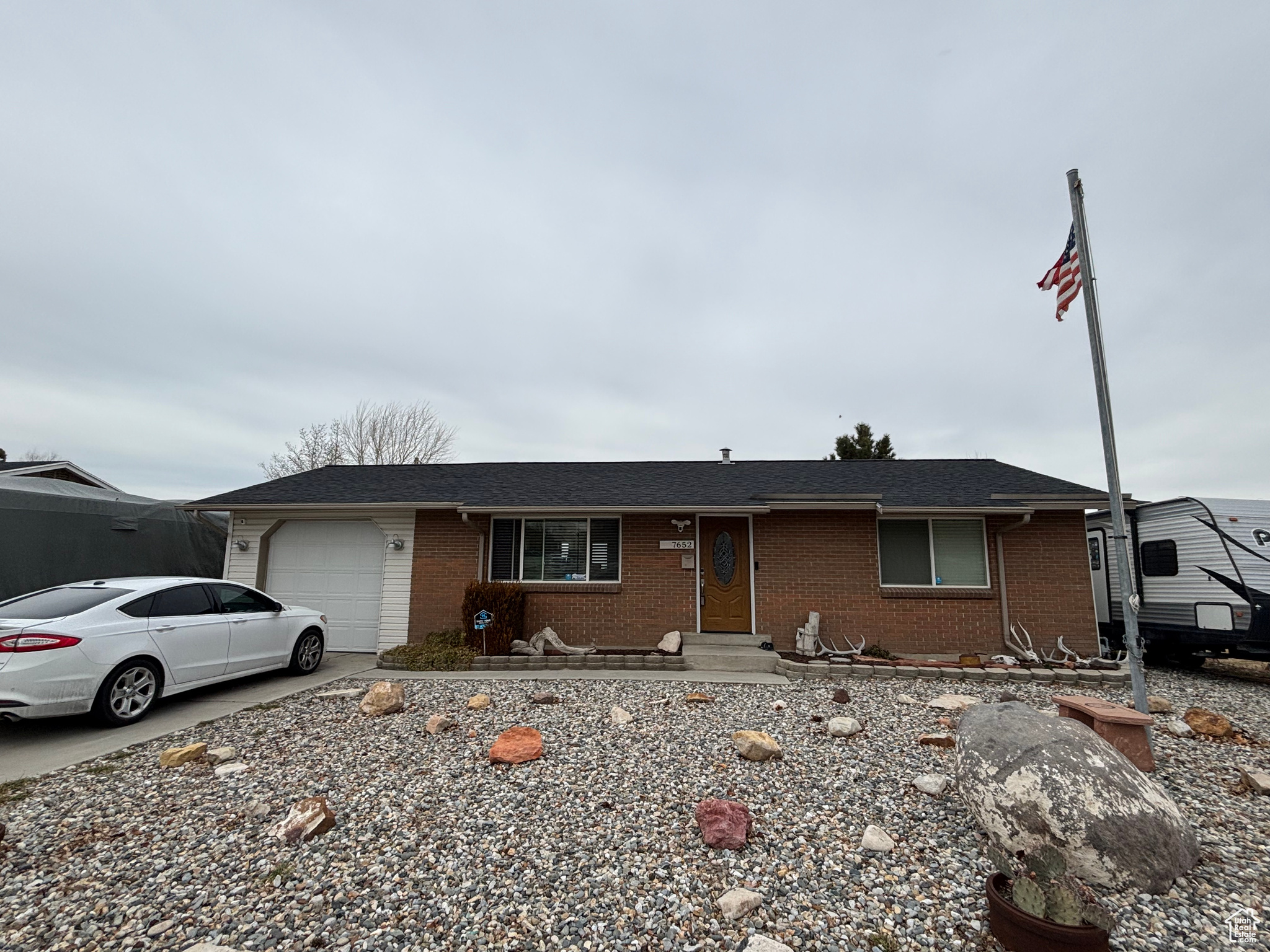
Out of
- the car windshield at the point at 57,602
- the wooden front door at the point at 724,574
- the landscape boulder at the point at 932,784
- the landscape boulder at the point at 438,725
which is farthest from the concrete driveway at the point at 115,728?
the landscape boulder at the point at 932,784

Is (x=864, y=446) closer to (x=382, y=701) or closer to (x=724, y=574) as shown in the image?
(x=724, y=574)

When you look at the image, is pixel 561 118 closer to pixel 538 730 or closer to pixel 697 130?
pixel 697 130

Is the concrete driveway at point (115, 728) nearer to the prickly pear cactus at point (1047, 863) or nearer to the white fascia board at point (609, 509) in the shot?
the white fascia board at point (609, 509)

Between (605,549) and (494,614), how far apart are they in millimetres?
2233

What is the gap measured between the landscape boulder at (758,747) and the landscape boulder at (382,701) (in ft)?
12.3

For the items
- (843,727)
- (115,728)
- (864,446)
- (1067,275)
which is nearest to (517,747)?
(843,727)

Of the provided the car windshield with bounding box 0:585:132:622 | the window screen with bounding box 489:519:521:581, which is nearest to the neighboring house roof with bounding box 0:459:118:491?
the car windshield with bounding box 0:585:132:622

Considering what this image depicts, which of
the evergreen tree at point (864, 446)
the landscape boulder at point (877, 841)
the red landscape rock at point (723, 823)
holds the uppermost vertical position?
the evergreen tree at point (864, 446)

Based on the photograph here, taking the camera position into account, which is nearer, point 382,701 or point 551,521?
point 382,701

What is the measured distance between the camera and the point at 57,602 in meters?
5.55

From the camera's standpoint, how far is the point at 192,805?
3.73m

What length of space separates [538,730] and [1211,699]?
830 cm

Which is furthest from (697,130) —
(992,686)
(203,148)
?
(992,686)

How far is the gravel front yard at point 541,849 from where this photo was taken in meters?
2.49
